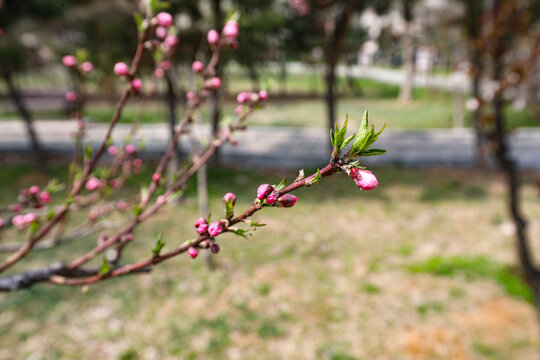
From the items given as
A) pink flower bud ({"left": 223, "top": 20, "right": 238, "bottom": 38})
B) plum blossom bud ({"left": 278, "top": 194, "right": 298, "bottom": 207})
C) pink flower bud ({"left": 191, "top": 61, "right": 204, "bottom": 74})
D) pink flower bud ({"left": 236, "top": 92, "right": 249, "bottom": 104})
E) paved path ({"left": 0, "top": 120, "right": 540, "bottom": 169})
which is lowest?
paved path ({"left": 0, "top": 120, "right": 540, "bottom": 169})

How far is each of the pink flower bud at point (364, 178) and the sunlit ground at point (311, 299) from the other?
4.42 m

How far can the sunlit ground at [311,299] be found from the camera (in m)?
4.80

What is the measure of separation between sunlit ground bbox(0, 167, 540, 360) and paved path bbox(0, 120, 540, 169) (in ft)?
14.0

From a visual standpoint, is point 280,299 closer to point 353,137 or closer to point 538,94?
point 353,137

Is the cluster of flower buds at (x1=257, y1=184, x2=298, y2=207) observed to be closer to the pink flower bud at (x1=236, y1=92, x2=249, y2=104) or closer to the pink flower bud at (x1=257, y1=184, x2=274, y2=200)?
the pink flower bud at (x1=257, y1=184, x2=274, y2=200)

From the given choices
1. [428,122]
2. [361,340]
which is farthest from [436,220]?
[428,122]

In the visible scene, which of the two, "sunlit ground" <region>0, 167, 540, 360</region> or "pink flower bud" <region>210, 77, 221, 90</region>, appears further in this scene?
"sunlit ground" <region>0, 167, 540, 360</region>

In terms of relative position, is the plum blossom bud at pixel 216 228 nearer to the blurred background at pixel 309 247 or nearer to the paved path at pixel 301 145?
the blurred background at pixel 309 247

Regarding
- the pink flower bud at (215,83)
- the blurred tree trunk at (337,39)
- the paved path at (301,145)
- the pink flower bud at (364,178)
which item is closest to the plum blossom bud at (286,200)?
the pink flower bud at (364,178)

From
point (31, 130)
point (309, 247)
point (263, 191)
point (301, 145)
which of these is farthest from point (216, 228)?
point (301, 145)

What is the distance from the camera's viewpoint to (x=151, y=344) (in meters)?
4.85

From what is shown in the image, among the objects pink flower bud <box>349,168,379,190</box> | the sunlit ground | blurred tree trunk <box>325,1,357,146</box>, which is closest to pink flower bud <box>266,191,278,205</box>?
pink flower bud <box>349,168,379,190</box>

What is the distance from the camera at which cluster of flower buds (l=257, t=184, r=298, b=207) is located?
84 centimetres

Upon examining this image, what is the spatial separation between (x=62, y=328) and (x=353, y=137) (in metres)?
5.60
